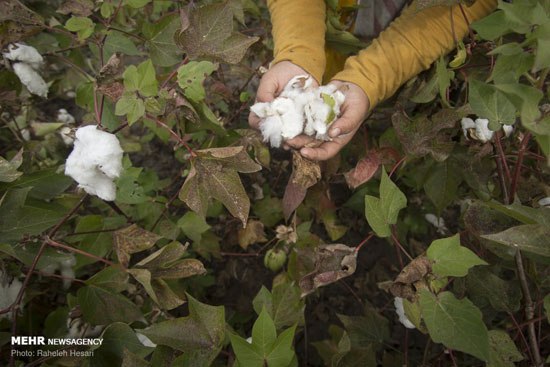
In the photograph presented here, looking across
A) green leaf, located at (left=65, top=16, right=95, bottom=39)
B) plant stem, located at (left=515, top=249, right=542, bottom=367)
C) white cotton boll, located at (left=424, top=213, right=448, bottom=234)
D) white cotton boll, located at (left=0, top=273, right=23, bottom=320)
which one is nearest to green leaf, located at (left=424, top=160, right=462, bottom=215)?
plant stem, located at (left=515, top=249, right=542, bottom=367)

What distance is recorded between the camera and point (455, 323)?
25.9 inches

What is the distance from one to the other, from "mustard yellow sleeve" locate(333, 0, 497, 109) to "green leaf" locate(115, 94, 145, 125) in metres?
0.62

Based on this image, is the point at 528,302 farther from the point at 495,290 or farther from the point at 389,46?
the point at 389,46

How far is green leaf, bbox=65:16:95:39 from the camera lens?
2.88 feet

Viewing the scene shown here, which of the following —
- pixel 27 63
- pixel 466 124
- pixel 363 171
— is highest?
pixel 27 63

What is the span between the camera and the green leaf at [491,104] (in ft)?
2.31

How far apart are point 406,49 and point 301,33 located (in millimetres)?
332

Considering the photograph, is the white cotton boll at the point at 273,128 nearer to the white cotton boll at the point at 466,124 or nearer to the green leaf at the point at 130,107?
the green leaf at the point at 130,107

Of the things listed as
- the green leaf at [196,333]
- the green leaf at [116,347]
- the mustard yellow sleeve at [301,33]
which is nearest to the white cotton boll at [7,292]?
the green leaf at [116,347]

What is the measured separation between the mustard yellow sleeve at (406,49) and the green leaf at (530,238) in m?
0.57

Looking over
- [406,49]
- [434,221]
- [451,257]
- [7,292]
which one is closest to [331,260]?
[451,257]

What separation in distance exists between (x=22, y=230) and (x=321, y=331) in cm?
121

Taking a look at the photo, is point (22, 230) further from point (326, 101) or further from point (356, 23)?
point (356, 23)

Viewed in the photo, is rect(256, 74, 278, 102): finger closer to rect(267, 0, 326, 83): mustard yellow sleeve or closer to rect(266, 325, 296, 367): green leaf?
rect(267, 0, 326, 83): mustard yellow sleeve
